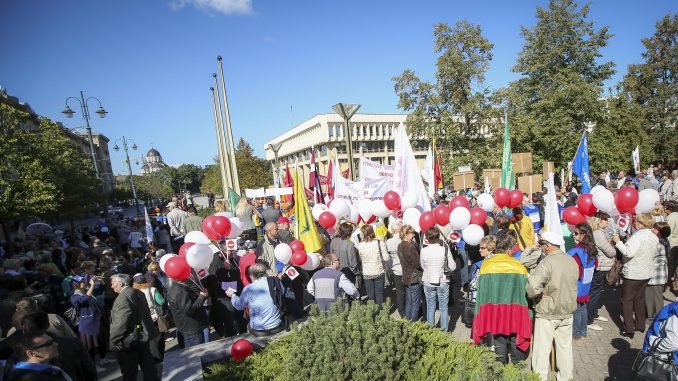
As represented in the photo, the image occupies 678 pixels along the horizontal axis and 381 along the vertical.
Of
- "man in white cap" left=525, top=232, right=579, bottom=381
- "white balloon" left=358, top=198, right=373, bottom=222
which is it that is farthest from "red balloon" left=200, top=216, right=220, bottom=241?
"man in white cap" left=525, top=232, right=579, bottom=381

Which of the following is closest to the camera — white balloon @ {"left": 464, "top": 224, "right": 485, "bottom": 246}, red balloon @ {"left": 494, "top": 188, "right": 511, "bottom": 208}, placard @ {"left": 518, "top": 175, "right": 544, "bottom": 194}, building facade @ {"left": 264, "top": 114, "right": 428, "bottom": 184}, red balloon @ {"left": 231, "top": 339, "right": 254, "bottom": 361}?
red balloon @ {"left": 231, "top": 339, "right": 254, "bottom": 361}

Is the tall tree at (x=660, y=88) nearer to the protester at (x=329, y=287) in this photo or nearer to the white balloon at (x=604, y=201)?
the white balloon at (x=604, y=201)

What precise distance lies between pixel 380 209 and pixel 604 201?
3946 mm

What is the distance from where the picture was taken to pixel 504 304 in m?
4.43

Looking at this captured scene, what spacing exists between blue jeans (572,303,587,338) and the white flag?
Answer: 10.0 feet

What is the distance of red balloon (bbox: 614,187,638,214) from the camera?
5.70 metres

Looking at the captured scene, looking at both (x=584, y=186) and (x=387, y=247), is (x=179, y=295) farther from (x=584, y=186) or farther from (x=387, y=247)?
(x=584, y=186)

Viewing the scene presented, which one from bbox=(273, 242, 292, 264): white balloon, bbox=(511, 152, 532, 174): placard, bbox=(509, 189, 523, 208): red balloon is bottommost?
bbox=(273, 242, 292, 264): white balloon

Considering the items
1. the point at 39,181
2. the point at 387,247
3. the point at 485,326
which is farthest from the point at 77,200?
the point at 485,326

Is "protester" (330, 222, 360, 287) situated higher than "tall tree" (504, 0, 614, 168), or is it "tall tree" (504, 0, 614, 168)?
"tall tree" (504, 0, 614, 168)

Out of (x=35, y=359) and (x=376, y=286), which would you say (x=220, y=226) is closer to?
(x=376, y=286)

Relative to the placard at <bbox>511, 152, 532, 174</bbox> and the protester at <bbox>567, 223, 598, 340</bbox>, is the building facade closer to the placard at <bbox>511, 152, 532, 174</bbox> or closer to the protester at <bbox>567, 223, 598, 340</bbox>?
the placard at <bbox>511, 152, 532, 174</bbox>

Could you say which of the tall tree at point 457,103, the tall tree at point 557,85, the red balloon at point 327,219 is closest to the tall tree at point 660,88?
the tall tree at point 557,85

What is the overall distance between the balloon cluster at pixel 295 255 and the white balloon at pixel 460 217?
2512 mm
